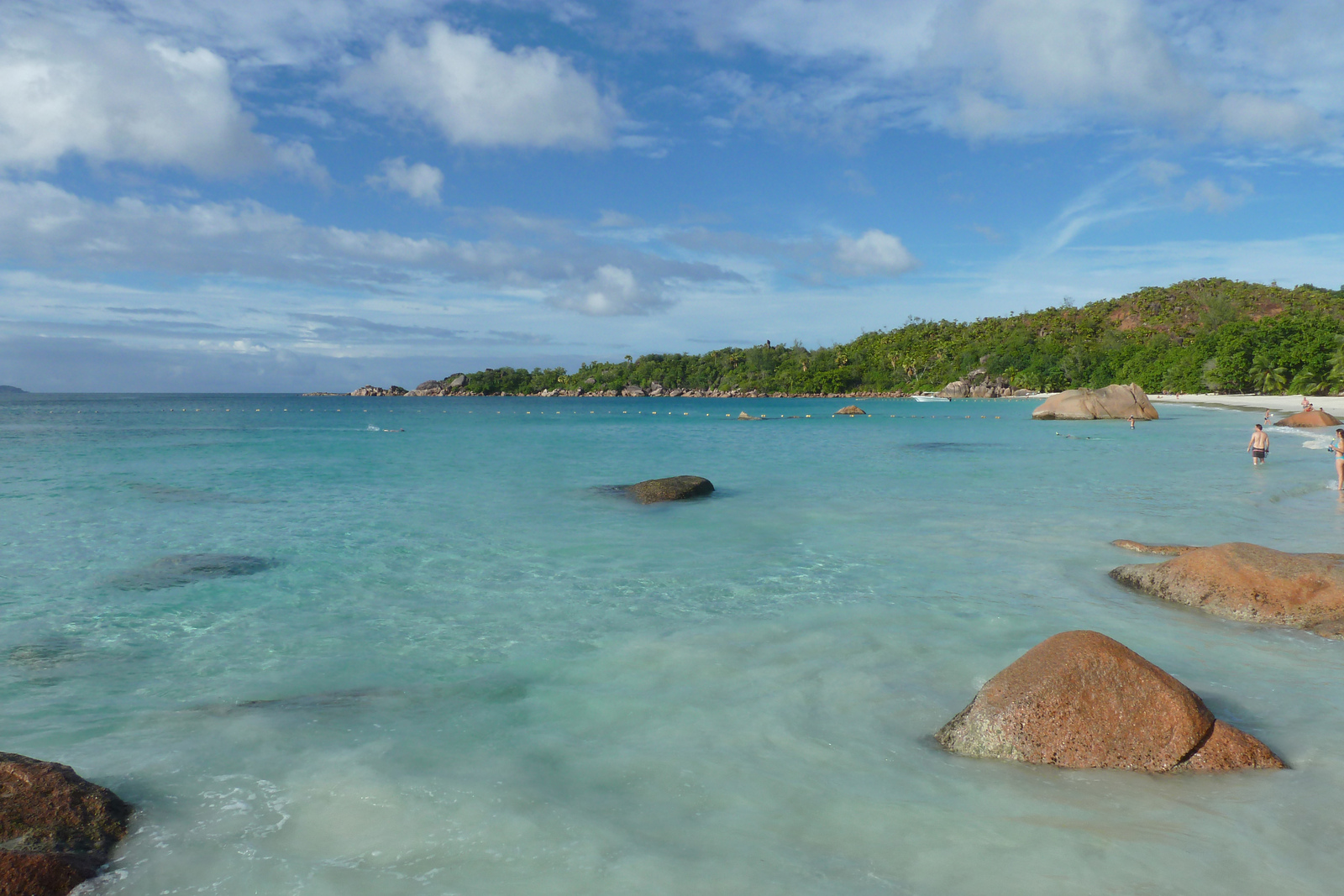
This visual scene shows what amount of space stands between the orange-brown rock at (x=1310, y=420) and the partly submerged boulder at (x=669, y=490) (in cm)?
3484

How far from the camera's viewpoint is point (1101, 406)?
159ft

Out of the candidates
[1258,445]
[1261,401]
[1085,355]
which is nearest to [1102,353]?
[1085,355]

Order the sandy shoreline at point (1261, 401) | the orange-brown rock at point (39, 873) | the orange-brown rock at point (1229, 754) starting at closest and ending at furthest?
the orange-brown rock at point (39, 873)
the orange-brown rock at point (1229, 754)
the sandy shoreline at point (1261, 401)

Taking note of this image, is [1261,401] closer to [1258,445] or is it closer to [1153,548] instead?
[1258,445]

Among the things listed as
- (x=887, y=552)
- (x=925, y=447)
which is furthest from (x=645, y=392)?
(x=887, y=552)

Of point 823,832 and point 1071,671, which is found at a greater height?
point 1071,671

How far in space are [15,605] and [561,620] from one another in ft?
22.1

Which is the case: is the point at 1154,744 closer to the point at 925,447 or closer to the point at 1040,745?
the point at 1040,745

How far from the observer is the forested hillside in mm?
67312

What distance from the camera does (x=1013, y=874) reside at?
12.6 feet

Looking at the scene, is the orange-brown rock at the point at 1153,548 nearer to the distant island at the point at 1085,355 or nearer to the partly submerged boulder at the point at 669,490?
the partly submerged boulder at the point at 669,490

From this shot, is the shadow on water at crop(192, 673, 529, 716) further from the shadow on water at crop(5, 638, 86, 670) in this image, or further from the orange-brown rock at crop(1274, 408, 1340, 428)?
the orange-brown rock at crop(1274, 408, 1340, 428)

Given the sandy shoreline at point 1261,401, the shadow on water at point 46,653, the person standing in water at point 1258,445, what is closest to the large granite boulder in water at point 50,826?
the shadow on water at point 46,653

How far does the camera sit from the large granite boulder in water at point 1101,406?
4700cm
